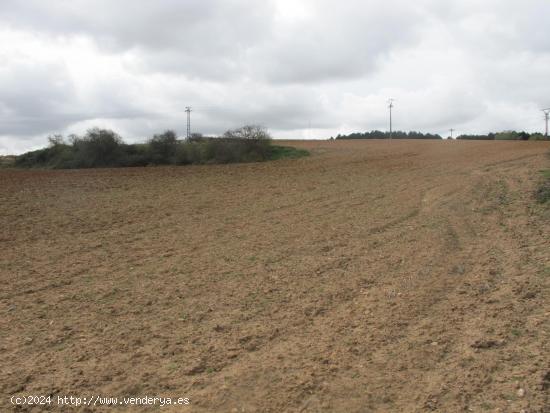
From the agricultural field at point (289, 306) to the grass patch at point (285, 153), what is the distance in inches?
930

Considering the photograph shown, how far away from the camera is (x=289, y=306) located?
22.5 feet

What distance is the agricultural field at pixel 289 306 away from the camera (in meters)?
4.71

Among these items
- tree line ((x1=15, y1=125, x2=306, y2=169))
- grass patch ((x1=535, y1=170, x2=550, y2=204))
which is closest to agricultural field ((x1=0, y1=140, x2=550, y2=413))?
grass patch ((x1=535, y1=170, x2=550, y2=204))

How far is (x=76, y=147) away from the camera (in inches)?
1602

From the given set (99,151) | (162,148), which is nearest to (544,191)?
(162,148)

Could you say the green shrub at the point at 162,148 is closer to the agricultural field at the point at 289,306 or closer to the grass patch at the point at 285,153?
the grass patch at the point at 285,153

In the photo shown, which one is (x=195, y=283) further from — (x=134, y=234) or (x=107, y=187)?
(x=107, y=187)

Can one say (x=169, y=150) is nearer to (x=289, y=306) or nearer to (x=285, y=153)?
(x=285, y=153)

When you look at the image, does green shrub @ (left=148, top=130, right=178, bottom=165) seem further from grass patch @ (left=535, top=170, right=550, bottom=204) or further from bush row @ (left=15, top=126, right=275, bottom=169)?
grass patch @ (left=535, top=170, right=550, bottom=204)

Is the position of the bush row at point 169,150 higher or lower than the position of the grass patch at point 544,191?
higher

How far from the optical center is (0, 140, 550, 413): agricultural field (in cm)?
471

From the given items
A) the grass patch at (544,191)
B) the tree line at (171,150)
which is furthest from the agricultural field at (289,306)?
the tree line at (171,150)

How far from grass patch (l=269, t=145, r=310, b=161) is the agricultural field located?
77.5ft

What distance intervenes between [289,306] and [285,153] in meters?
33.2
